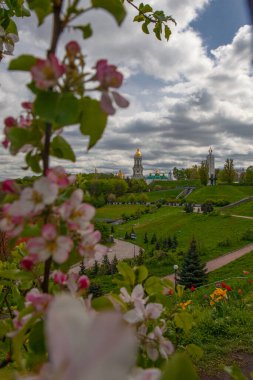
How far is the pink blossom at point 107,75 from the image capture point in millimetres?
583

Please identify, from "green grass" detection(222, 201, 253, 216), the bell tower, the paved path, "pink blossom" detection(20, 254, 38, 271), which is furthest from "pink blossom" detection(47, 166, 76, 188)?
the bell tower

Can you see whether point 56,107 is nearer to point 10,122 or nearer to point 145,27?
point 10,122

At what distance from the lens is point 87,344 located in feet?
0.75

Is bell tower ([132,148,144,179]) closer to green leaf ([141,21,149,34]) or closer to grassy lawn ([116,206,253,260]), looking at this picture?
grassy lawn ([116,206,253,260])

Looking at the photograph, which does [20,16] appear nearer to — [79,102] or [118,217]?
[79,102]

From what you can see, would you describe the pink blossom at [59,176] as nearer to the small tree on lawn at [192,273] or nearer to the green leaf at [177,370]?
the green leaf at [177,370]

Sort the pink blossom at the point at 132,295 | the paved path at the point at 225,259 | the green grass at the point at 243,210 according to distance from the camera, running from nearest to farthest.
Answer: the pink blossom at the point at 132,295 → the paved path at the point at 225,259 → the green grass at the point at 243,210

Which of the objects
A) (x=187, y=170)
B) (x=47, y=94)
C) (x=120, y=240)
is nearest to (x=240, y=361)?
(x=47, y=94)

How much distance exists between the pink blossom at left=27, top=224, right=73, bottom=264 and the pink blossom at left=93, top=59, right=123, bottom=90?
249 mm

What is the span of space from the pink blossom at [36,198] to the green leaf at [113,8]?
306 mm

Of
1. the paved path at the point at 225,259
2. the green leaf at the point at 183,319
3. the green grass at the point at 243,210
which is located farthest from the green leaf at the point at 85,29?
the green grass at the point at 243,210

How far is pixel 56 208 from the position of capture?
2.02ft

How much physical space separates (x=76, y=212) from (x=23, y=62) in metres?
0.26

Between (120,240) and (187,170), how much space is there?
64.5 m
